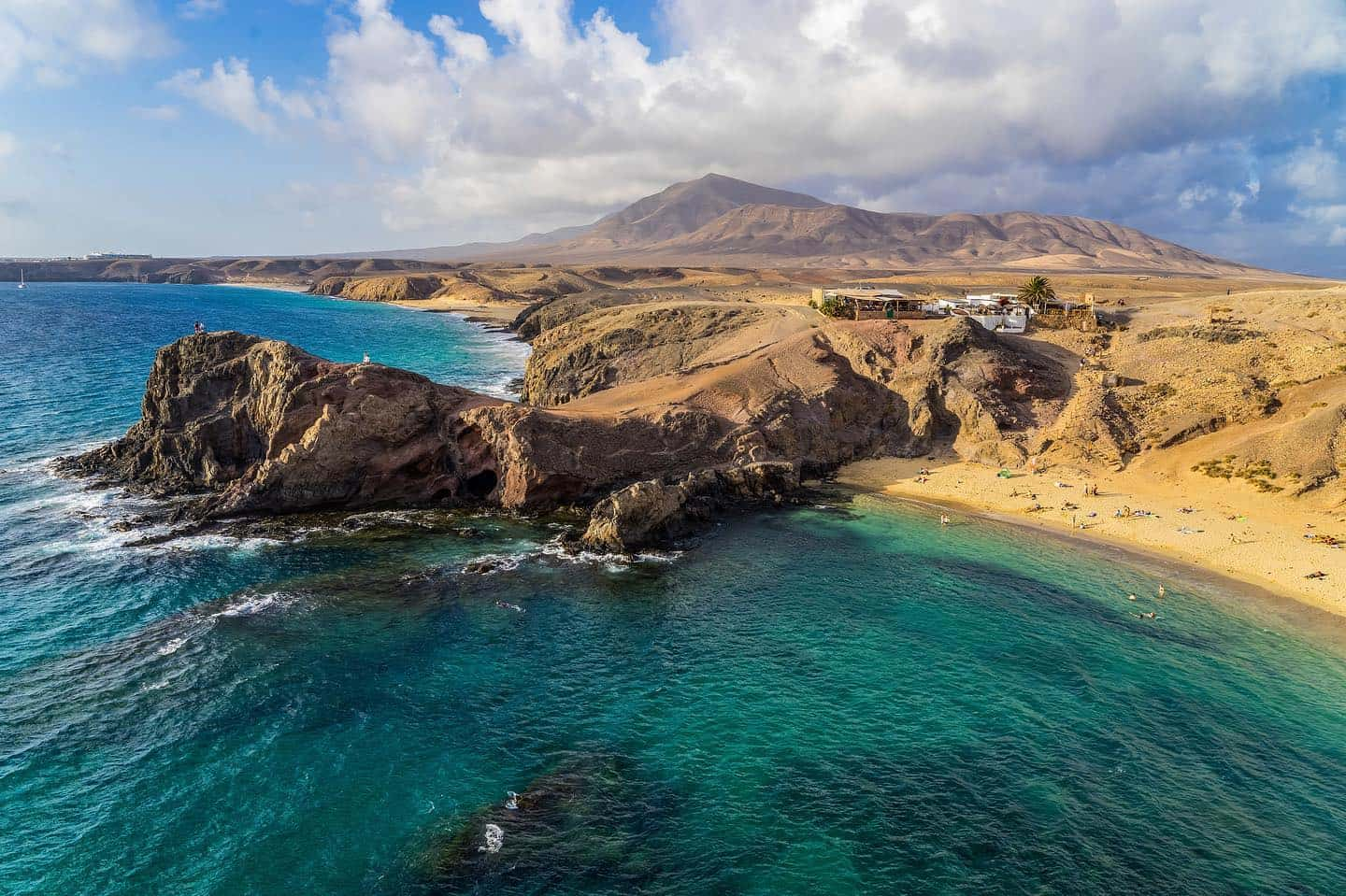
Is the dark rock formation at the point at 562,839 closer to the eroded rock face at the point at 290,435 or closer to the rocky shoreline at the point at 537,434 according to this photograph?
the rocky shoreline at the point at 537,434

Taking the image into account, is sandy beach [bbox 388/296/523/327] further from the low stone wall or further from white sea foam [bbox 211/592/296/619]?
white sea foam [bbox 211/592/296/619]

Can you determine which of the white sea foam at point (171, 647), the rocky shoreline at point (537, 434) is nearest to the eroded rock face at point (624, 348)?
the rocky shoreline at point (537, 434)

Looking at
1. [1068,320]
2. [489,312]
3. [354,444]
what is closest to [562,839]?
[354,444]

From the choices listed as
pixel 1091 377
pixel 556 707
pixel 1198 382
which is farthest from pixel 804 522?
pixel 1198 382

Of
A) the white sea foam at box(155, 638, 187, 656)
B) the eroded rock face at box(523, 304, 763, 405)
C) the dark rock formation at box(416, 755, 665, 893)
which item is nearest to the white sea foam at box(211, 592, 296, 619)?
the white sea foam at box(155, 638, 187, 656)

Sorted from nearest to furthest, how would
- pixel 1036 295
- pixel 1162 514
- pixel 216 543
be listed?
pixel 216 543, pixel 1162 514, pixel 1036 295

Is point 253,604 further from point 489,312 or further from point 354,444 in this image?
point 489,312

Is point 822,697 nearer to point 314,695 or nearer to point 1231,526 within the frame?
point 314,695
